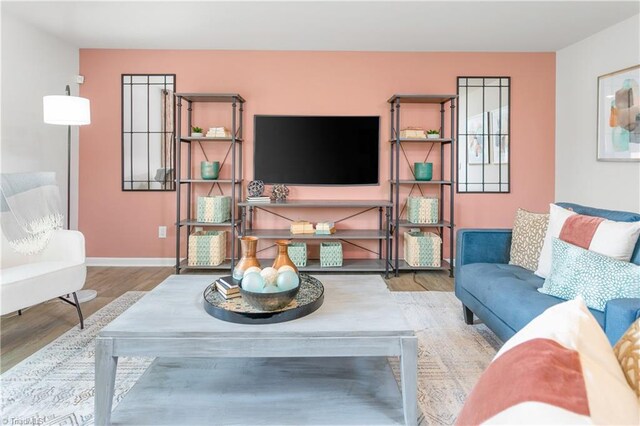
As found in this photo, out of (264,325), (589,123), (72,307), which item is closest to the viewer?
(264,325)

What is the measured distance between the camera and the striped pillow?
569mm

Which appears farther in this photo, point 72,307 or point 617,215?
point 72,307

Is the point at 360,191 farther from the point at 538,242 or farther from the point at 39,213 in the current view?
the point at 39,213

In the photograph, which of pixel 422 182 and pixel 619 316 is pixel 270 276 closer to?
pixel 619 316

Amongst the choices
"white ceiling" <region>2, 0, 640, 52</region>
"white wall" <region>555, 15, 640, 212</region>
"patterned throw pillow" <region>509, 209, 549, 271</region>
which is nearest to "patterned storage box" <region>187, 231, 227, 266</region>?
"white ceiling" <region>2, 0, 640, 52</region>

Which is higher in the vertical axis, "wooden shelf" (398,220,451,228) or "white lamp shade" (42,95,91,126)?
"white lamp shade" (42,95,91,126)

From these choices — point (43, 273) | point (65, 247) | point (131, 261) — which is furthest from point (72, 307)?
point (131, 261)

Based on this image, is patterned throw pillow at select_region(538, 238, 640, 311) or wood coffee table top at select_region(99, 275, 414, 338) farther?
patterned throw pillow at select_region(538, 238, 640, 311)

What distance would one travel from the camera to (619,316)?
157 centimetres

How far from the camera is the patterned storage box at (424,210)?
448cm

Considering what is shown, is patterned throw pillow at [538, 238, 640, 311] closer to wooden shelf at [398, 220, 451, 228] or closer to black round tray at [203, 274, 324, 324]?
black round tray at [203, 274, 324, 324]

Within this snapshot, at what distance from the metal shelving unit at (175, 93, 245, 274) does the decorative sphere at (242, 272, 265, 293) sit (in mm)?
2446

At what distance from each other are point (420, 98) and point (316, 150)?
1201mm

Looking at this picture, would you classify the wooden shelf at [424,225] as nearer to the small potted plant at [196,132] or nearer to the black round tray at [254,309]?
the small potted plant at [196,132]
